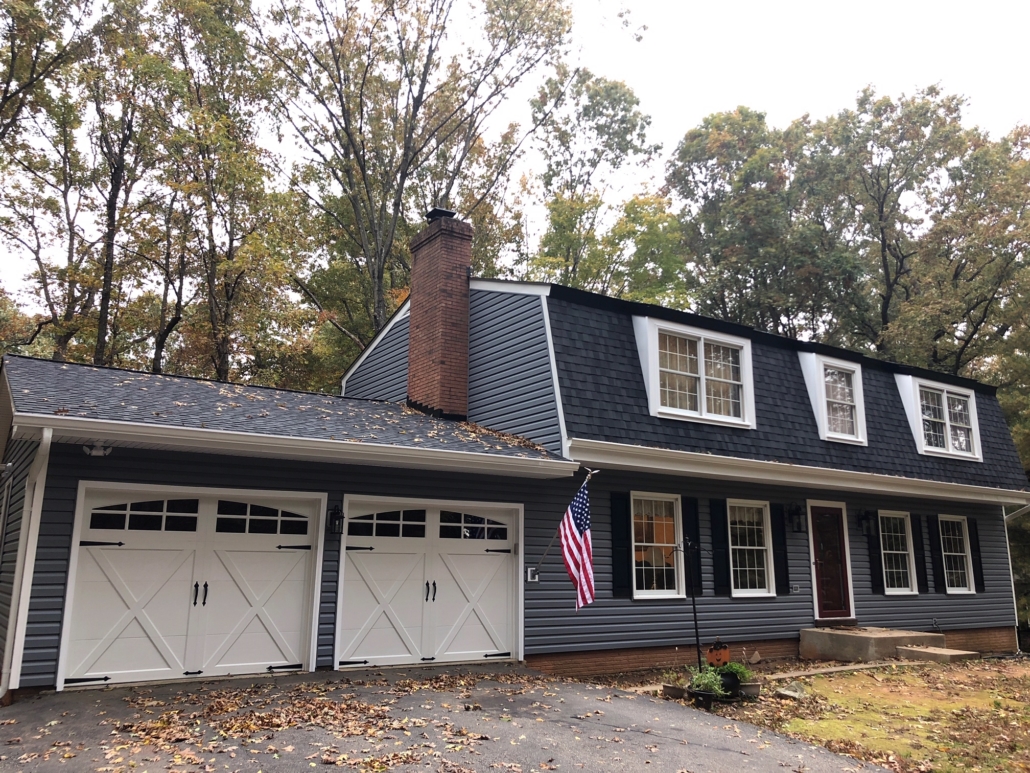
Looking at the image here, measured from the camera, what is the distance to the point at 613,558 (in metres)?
10.7

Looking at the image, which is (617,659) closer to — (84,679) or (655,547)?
(655,547)

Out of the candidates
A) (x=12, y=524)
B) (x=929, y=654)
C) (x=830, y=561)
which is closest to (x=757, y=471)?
(x=830, y=561)

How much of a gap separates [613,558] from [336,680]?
416cm

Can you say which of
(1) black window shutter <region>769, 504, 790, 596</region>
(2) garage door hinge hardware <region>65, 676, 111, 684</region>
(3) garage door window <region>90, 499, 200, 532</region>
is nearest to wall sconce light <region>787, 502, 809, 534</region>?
(1) black window shutter <region>769, 504, 790, 596</region>

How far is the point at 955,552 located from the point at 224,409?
14.1 metres

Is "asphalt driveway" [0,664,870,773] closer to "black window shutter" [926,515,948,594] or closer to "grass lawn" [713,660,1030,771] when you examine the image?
→ "grass lawn" [713,660,1030,771]

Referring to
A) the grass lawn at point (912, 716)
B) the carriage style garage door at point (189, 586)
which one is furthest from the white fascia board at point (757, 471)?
the carriage style garage door at point (189, 586)

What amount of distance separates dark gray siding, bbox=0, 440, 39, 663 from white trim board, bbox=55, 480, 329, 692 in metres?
0.61

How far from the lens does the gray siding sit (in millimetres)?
7551

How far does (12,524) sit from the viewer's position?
9.09m

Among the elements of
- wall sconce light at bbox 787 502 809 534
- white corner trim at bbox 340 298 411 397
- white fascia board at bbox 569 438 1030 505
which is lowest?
wall sconce light at bbox 787 502 809 534

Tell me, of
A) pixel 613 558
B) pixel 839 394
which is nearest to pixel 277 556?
pixel 613 558

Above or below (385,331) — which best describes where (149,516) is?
below

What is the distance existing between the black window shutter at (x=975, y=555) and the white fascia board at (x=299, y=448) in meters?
10.4
